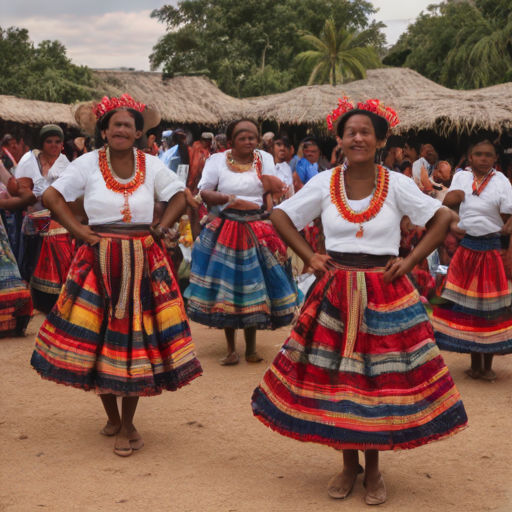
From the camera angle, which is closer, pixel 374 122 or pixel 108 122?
pixel 374 122

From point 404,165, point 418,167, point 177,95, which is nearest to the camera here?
point 418,167

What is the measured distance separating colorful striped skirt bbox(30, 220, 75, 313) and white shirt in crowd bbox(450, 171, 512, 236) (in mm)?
4362

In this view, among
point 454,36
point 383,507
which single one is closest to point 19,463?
point 383,507

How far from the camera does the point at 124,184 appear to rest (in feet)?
15.4

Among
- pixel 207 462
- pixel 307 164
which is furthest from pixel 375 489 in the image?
pixel 307 164

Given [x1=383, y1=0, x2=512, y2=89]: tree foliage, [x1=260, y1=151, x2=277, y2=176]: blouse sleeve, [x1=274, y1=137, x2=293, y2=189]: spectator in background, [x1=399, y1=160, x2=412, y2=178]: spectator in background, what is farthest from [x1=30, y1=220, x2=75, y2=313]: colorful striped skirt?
[x1=383, y1=0, x2=512, y2=89]: tree foliage

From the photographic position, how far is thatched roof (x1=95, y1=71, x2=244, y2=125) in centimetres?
2464

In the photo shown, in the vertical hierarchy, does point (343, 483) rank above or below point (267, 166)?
below

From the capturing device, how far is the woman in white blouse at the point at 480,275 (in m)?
6.40

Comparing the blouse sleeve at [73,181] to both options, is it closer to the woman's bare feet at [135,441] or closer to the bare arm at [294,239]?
the bare arm at [294,239]

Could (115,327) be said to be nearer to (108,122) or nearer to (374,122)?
(108,122)

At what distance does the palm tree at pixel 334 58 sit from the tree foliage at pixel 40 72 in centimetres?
1225

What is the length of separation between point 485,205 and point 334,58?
1275 inches

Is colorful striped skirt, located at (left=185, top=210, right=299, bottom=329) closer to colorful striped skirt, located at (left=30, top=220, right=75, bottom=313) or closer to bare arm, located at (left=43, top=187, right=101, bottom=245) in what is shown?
colorful striped skirt, located at (left=30, top=220, right=75, bottom=313)
